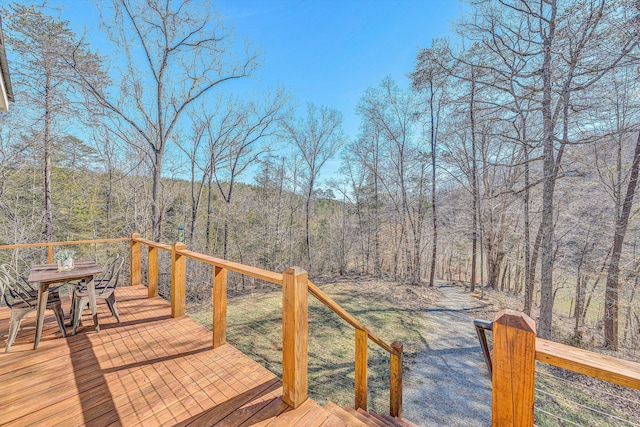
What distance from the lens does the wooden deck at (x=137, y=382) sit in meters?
1.76

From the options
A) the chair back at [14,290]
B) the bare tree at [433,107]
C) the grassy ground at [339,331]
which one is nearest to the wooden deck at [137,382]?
the chair back at [14,290]

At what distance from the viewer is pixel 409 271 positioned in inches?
540

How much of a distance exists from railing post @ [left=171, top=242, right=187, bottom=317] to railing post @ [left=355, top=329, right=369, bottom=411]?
2.31 metres

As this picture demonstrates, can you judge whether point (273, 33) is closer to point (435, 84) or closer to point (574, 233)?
point (435, 84)

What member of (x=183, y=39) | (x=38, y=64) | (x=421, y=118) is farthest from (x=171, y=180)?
(x=421, y=118)

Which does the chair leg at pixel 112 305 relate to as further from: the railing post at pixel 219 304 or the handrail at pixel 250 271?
the railing post at pixel 219 304

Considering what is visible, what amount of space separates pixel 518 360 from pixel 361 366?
1879 mm

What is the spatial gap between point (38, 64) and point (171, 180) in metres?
5.56

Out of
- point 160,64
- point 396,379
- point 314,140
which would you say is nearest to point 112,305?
point 396,379

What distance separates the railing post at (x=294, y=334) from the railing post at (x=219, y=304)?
3.30 feet

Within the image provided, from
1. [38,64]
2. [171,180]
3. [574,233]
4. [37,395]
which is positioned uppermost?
[38,64]

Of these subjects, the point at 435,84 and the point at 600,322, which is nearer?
the point at 600,322

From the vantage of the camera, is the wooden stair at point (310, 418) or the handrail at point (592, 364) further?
the wooden stair at point (310, 418)

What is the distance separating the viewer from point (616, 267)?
6.66 meters
